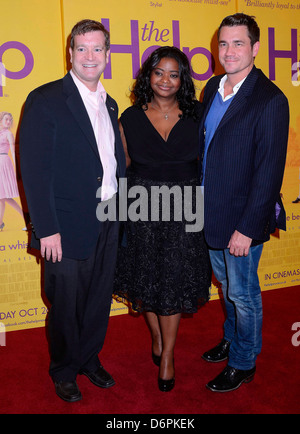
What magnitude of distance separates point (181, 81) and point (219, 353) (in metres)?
1.61

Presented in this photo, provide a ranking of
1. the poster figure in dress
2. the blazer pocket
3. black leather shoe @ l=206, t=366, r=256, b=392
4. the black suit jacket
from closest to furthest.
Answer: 1. the black suit jacket
2. the blazer pocket
3. black leather shoe @ l=206, t=366, r=256, b=392
4. the poster figure in dress

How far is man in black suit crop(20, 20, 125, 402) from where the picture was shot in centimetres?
202

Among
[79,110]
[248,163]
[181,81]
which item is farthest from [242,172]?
[79,110]

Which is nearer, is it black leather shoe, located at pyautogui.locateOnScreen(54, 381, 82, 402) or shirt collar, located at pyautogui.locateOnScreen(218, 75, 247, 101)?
shirt collar, located at pyautogui.locateOnScreen(218, 75, 247, 101)

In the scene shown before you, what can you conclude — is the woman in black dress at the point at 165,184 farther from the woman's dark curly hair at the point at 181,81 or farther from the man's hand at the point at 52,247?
the man's hand at the point at 52,247

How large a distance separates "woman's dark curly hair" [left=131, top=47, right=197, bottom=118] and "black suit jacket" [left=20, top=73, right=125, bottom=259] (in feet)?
1.40

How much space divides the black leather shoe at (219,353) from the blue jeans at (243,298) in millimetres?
294

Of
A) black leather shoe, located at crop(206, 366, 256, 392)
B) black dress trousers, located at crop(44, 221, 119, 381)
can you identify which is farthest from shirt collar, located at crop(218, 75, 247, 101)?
black leather shoe, located at crop(206, 366, 256, 392)

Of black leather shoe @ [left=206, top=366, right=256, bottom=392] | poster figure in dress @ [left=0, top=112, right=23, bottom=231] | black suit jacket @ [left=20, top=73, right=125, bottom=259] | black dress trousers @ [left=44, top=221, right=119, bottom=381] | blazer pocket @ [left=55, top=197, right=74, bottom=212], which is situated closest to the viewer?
black suit jacket @ [left=20, top=73, right=125, bottom=259]

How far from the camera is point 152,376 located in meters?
→ 2.52

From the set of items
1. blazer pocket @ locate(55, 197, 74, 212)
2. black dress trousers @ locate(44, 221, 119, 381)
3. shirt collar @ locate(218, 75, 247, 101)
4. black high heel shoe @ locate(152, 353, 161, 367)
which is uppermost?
shirt collar @ locate(218, 75, 247, 101)

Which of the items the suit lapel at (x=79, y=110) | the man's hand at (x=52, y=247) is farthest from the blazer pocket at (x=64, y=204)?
the suit lapel at (x=79, y=110)

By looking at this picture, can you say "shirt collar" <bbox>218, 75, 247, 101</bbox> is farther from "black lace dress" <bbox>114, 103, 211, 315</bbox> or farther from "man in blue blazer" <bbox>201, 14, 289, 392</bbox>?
"black lace dress" <bbox>114, 103, 211, 315</bbox>
